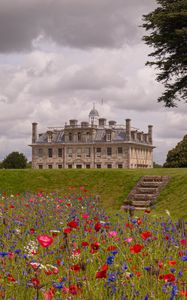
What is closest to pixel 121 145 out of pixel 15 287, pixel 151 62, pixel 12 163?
pixel 12 163

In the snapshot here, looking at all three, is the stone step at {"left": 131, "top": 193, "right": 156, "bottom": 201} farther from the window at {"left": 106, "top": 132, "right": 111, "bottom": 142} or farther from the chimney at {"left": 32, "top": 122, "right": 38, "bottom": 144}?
the chimney at {"left": 32, "top": 122, "right": 38, "bottom": 144}

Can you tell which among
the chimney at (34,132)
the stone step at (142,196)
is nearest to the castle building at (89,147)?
the chimney at (34,132)

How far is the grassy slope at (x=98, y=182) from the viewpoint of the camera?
20.2 metres

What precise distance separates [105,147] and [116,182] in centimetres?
6303

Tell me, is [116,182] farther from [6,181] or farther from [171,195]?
[6,181]

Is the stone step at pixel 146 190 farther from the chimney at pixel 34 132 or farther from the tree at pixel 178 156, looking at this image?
the chimney at pixel 34 132

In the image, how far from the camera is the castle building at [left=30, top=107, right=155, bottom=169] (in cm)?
8556

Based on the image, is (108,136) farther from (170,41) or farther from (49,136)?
(170,41)

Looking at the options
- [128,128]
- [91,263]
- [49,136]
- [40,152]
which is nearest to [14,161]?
[40,152]

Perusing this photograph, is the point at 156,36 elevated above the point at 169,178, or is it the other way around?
the point at 156,36

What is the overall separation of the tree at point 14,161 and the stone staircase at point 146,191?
61.5 metres

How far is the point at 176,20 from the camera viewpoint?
77.3 ft

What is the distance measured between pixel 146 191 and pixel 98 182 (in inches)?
140

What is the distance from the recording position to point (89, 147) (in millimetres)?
88188
